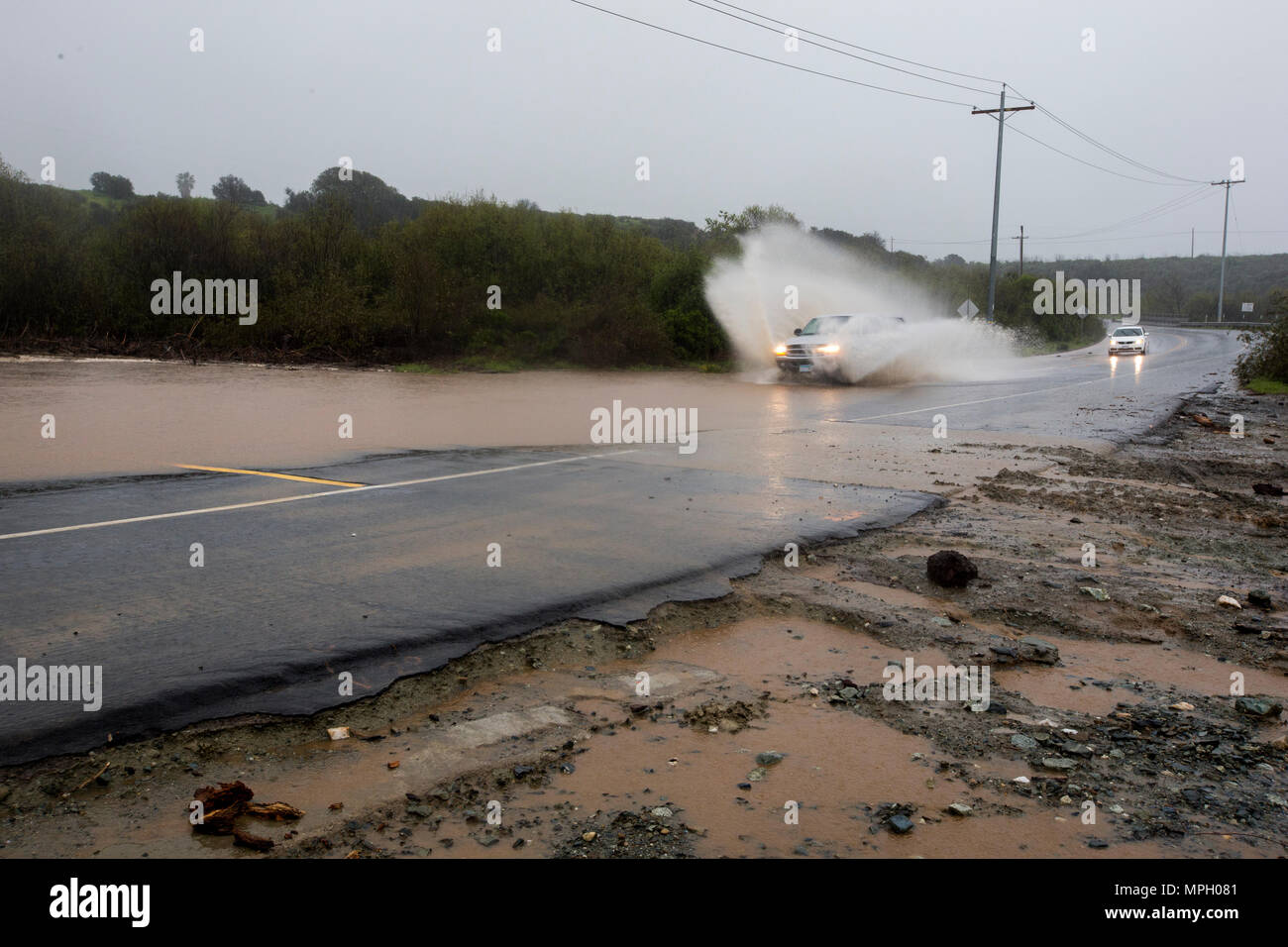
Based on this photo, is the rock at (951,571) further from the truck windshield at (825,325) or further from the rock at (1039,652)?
the truck windshield at (825,325)

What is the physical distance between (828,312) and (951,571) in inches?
1157

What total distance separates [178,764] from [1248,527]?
8.89 metres

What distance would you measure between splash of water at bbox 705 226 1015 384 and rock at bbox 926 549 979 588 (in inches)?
778

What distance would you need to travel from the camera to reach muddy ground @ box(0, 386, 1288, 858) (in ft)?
10.8

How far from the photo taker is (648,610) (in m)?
5.84

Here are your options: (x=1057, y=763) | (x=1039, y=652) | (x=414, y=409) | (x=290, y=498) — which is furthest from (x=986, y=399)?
(x=1057, y=763)

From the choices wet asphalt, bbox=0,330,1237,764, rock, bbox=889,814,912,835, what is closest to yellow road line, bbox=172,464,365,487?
wet asphalt, bbox=0,330,1237,764

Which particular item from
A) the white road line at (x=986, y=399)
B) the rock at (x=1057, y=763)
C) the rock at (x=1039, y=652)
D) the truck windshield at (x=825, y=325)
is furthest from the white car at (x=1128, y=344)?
the rock at (x=1057, y=763)

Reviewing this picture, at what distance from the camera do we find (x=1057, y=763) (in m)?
3.89

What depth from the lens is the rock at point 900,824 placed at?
3350 millimetres
